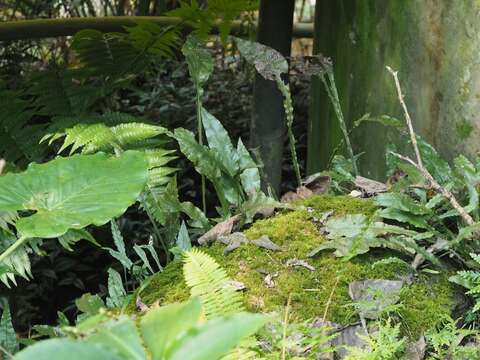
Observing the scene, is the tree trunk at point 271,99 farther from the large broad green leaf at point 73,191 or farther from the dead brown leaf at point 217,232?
the large broad green leaf at point 73,191

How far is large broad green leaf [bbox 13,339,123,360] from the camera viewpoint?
0.73 meters

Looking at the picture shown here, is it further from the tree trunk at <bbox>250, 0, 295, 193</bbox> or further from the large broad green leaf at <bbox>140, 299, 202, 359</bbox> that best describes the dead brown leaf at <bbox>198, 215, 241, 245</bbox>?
the tree trunk at <bbox>250, 0, 295, 193</bbox>

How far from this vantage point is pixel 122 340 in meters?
0.80

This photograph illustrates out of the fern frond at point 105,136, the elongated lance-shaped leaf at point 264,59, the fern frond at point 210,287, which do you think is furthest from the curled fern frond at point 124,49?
the fern frond at point 210,287

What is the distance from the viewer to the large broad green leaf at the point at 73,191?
1.48 metres

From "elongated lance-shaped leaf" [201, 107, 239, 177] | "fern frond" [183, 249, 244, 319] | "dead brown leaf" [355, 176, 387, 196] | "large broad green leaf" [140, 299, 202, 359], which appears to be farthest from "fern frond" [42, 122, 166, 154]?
"large broad green leaf" [140, 299, 202, 359]

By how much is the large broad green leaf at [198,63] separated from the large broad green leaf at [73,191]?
83 cm

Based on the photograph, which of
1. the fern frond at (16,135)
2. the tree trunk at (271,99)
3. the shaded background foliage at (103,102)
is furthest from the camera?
the shaded background foliage at (103,102)

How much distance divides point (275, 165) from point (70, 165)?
71.3 inches

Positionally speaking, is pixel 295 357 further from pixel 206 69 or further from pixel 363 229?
pixel 206 69

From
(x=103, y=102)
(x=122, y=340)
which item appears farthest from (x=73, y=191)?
(x=103, y=102)

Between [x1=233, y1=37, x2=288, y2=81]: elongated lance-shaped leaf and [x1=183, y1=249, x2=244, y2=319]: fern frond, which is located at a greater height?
[x1=233, y1=37, x2=288, y2=81]: elongated lance-shaped leaf

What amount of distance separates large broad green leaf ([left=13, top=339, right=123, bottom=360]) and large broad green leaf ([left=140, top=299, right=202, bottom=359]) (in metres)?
0.07

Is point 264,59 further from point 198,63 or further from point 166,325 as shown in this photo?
point 166,325
